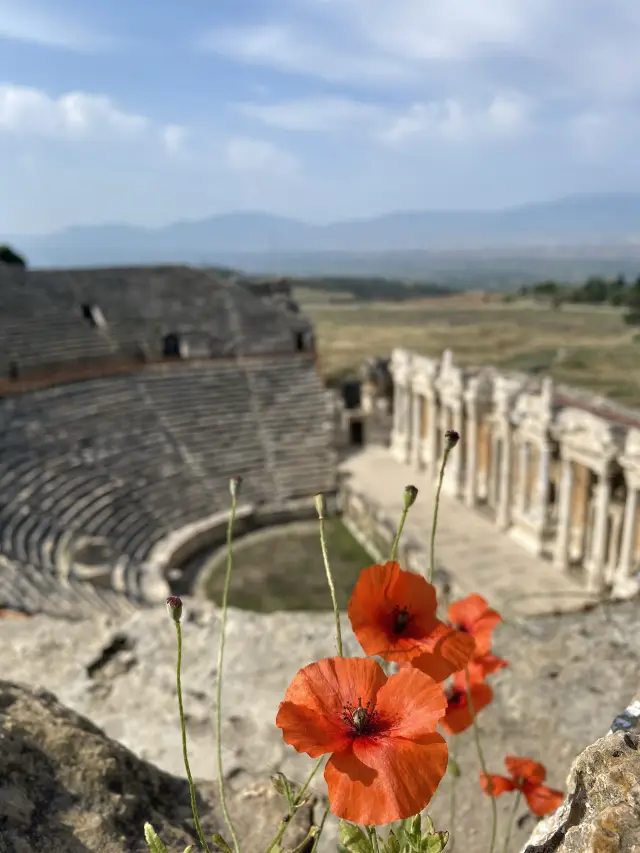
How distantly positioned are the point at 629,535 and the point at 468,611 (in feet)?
41.0

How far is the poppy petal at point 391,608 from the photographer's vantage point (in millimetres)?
2012

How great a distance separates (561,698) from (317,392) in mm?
20372

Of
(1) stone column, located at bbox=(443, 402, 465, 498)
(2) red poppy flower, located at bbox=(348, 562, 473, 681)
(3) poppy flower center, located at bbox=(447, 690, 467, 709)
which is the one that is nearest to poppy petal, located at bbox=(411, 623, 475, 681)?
(2) red poppy flower, located at bbox=(348, 562, 473, 681)

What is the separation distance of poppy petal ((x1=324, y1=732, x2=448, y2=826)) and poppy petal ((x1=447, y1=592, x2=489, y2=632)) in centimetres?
104

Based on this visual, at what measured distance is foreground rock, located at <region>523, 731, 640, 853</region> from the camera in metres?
1.66

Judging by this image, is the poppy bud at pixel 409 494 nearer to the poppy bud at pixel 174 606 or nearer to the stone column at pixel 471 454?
the poppy bud at pixel 174 606

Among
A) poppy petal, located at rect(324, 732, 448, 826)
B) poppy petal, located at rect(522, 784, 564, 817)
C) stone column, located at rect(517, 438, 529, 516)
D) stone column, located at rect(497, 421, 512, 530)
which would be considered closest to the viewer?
poppy petal, located at rect(324, 732, 448, 826)

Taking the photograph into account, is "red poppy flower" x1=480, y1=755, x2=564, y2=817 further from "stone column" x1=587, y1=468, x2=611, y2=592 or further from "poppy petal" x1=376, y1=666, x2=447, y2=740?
"stone column" x1=587, y1=468, x2=611, y2=592

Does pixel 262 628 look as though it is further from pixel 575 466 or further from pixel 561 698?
pixel 575 466

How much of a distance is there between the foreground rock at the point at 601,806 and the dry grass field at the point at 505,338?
3444 centimetres

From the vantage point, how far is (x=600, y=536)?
14688 millimetres

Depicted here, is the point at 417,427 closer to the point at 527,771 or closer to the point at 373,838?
the point at 527,771

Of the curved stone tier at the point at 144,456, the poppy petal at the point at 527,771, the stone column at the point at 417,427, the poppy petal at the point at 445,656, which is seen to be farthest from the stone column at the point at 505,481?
the poppy petal at the point at 445,656

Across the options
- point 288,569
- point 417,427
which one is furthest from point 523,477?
point 288,569
